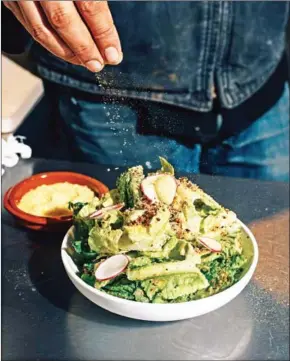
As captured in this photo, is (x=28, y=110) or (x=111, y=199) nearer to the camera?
(x=111, y=199)

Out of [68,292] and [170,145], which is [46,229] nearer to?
[68,292]

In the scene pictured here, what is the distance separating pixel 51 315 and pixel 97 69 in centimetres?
35

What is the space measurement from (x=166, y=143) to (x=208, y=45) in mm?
665

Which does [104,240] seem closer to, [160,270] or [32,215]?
[160,270]

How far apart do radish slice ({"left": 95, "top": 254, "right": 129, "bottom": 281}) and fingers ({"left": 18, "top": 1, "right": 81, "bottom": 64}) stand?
0.82ft

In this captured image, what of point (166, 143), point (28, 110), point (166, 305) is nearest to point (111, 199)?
point (166, 305)

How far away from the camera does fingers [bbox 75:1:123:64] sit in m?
0.37

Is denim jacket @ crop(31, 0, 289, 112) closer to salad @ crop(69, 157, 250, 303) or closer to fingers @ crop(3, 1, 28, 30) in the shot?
salad @ crop(69, 157, 250, 303)

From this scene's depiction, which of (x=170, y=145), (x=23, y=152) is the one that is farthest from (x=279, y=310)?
(x=23, y=152)

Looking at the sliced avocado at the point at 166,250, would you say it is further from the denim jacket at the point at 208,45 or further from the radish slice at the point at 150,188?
the denim jacket at the point at 208,45

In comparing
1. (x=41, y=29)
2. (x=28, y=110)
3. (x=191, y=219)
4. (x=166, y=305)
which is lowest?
(x=28, y=110)

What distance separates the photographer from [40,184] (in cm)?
86

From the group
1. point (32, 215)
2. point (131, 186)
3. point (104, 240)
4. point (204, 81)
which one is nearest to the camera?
point (131, 186)

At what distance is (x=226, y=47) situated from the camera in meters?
1.04
